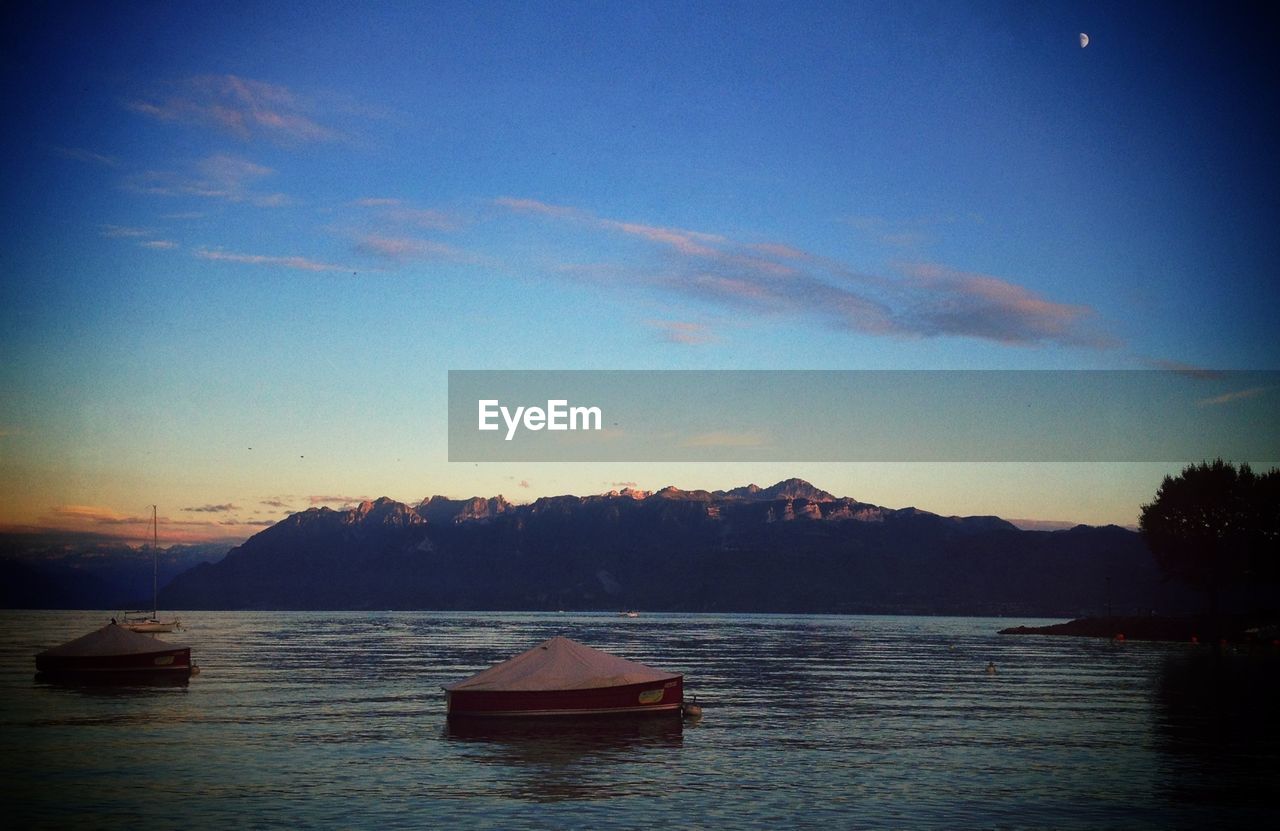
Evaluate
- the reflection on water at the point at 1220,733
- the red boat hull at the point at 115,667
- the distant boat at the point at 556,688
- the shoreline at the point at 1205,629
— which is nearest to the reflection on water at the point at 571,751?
the distant boat at the point at 556,688

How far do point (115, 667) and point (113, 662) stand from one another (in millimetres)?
481

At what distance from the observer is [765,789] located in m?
42.9

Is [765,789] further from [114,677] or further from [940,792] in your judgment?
[114,677]

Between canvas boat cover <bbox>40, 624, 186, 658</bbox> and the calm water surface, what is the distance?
4.02m

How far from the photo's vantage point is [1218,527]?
499 feet

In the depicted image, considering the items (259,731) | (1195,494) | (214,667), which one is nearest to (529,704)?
(259,731)

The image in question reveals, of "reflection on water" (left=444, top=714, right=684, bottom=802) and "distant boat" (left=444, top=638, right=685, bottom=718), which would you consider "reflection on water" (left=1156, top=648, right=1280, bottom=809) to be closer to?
"reflection on water" (left=444, top=714, right=684, bottom=802)

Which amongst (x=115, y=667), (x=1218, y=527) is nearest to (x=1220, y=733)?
(x=115, y=667)

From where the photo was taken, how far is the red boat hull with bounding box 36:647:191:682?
3679 inches

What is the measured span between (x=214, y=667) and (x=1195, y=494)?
128 metres

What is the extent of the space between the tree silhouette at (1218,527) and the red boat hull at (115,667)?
419 ft

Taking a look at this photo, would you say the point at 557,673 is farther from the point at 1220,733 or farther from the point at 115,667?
the point at 115,667

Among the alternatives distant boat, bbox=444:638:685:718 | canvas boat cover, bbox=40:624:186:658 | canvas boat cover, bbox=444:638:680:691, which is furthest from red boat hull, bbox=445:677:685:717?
canvas boat cover, bbox=40:624:186:658

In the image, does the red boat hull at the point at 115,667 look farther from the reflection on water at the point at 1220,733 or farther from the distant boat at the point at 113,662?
the reflection on water at the point at 1220,733
